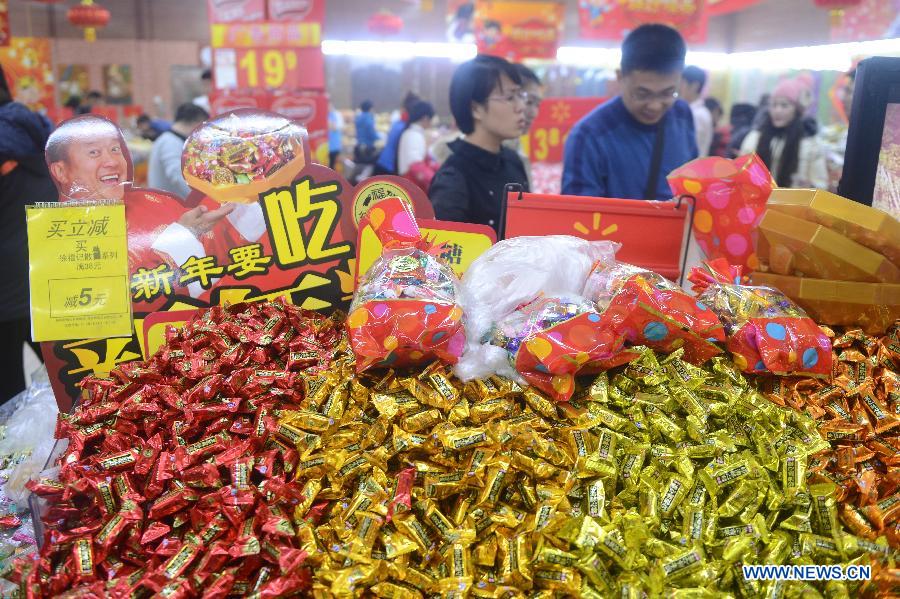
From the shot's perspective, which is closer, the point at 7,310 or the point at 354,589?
the point at 354,589

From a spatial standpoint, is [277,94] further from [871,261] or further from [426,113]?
[871,261]

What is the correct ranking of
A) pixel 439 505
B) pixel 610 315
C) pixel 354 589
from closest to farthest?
pixel 354 589 < pixel 439 505 < pixel 610 315

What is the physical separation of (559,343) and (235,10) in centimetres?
559

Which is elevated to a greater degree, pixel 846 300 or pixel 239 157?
pixel 239 157

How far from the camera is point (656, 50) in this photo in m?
2.37

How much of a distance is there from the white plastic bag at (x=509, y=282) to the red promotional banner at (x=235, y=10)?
5.19 m

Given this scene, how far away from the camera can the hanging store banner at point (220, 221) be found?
5.05 feet

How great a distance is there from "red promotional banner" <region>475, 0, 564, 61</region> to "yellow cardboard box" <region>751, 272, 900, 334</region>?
7.64 meters

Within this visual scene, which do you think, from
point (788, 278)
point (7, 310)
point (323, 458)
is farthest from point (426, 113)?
point (323, 458)

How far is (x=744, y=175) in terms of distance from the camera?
1.62 m

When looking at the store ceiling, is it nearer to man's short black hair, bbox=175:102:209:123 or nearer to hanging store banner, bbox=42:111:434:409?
man's short black hair, bbox=175:102:209:123

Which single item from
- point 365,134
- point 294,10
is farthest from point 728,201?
point 365,134

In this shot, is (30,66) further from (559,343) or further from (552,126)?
(559,343)

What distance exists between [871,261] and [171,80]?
43.3 feet
